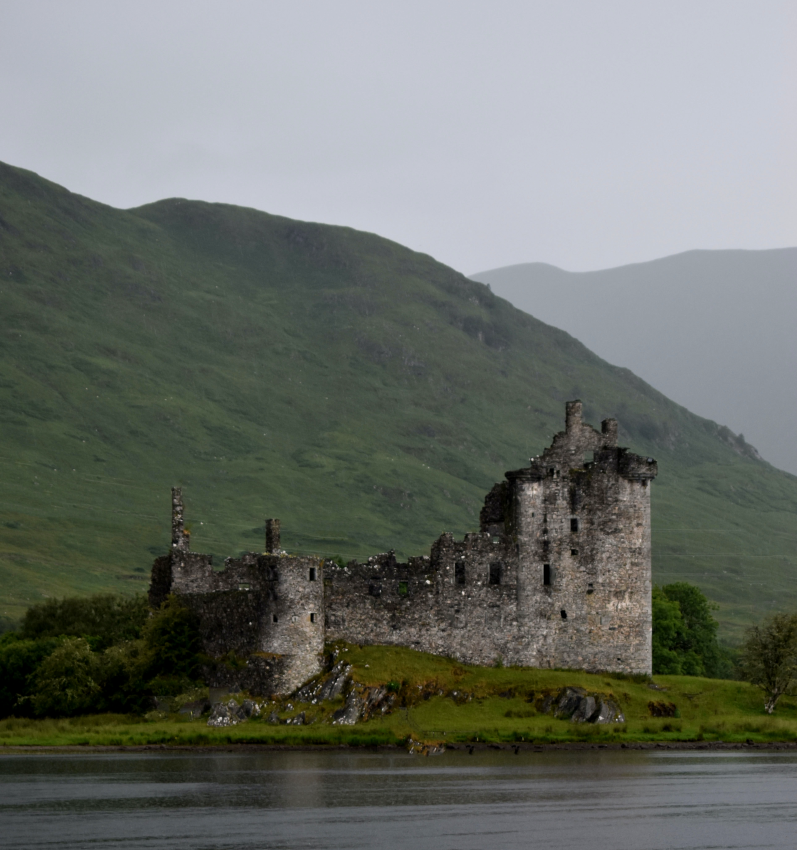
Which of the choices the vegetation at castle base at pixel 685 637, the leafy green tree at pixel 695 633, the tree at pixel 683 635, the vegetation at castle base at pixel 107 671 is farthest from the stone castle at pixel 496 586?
the leafy green tree at pixel 695 633

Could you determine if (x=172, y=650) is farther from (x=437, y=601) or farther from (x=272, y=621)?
(x=437, y=601)

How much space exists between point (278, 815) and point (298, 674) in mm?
20807

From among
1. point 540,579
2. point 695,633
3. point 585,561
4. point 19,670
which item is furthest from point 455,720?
point 695,633

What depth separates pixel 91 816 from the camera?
43.7 m

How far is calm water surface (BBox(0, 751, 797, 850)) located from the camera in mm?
40531

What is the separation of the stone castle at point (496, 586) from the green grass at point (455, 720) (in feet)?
4.33

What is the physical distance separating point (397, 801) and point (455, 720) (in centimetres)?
1716

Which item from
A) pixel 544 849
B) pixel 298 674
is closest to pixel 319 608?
pixel 298 674

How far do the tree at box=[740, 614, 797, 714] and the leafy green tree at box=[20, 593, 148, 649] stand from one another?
1149 inches

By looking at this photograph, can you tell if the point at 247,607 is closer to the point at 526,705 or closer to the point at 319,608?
the point at 319,608

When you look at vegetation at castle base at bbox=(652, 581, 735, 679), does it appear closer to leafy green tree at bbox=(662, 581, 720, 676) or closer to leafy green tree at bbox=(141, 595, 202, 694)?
leafy green tree at bbox=(662, 581, 720, 676)

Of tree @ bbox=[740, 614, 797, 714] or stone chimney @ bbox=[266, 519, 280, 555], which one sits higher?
stone chimney @ bbox=[266, 519, 280, 555]

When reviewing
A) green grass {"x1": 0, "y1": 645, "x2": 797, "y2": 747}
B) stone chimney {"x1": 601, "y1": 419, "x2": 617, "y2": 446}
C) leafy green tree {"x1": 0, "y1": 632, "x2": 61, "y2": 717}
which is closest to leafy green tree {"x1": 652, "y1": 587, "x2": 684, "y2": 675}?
green grass {"x1": 0, "y1": 645, "x2": 797, "y2": 747}

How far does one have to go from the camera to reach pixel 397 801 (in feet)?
153
